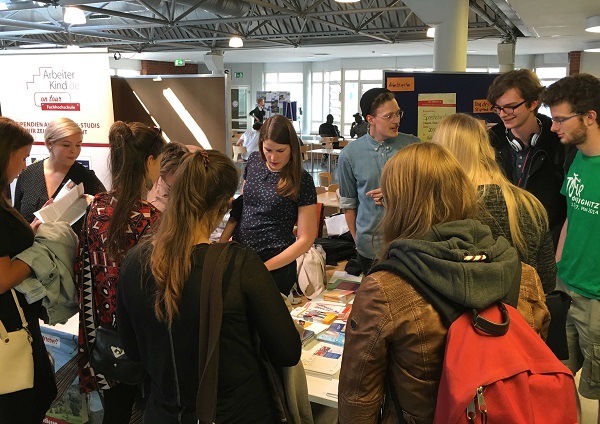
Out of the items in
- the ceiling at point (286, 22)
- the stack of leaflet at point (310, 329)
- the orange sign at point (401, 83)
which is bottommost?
the stack of leaflet at point (310, 329)

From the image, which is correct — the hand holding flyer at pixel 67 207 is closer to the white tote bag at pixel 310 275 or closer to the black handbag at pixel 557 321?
the white tote bag at pixel 310 275

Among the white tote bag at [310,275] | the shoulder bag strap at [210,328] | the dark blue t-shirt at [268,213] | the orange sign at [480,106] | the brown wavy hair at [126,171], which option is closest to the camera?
the shoulder bag strap at [210,328]

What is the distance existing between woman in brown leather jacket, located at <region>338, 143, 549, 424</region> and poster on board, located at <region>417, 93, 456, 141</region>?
9.88ft

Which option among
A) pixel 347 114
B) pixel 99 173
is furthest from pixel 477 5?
pixel 347 114

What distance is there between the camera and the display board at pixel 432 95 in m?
4.20

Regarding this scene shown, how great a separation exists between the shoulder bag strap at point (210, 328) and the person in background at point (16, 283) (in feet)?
2.90

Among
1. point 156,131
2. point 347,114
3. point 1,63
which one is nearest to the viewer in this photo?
point 156,131

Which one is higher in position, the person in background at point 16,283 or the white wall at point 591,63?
the white wall at point 591,63

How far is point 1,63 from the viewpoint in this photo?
15.0ft

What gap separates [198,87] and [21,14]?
813cm

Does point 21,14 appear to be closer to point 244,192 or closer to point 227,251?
point 244,192

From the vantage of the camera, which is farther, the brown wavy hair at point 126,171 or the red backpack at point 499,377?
the brown wavy hair at point 126,171

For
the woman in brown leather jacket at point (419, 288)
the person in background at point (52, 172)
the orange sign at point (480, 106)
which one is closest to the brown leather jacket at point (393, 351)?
the woman in brown leather jacket at point (419, 288)

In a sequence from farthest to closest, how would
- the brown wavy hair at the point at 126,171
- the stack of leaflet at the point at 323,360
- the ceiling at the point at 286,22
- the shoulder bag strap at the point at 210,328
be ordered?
the ceiling at the point at 286,22 < the stack of leaflet at the point at 323,360 < the brown wavy hair at the point at 126,171 < the shoulder bag strap at the point at 210,328
